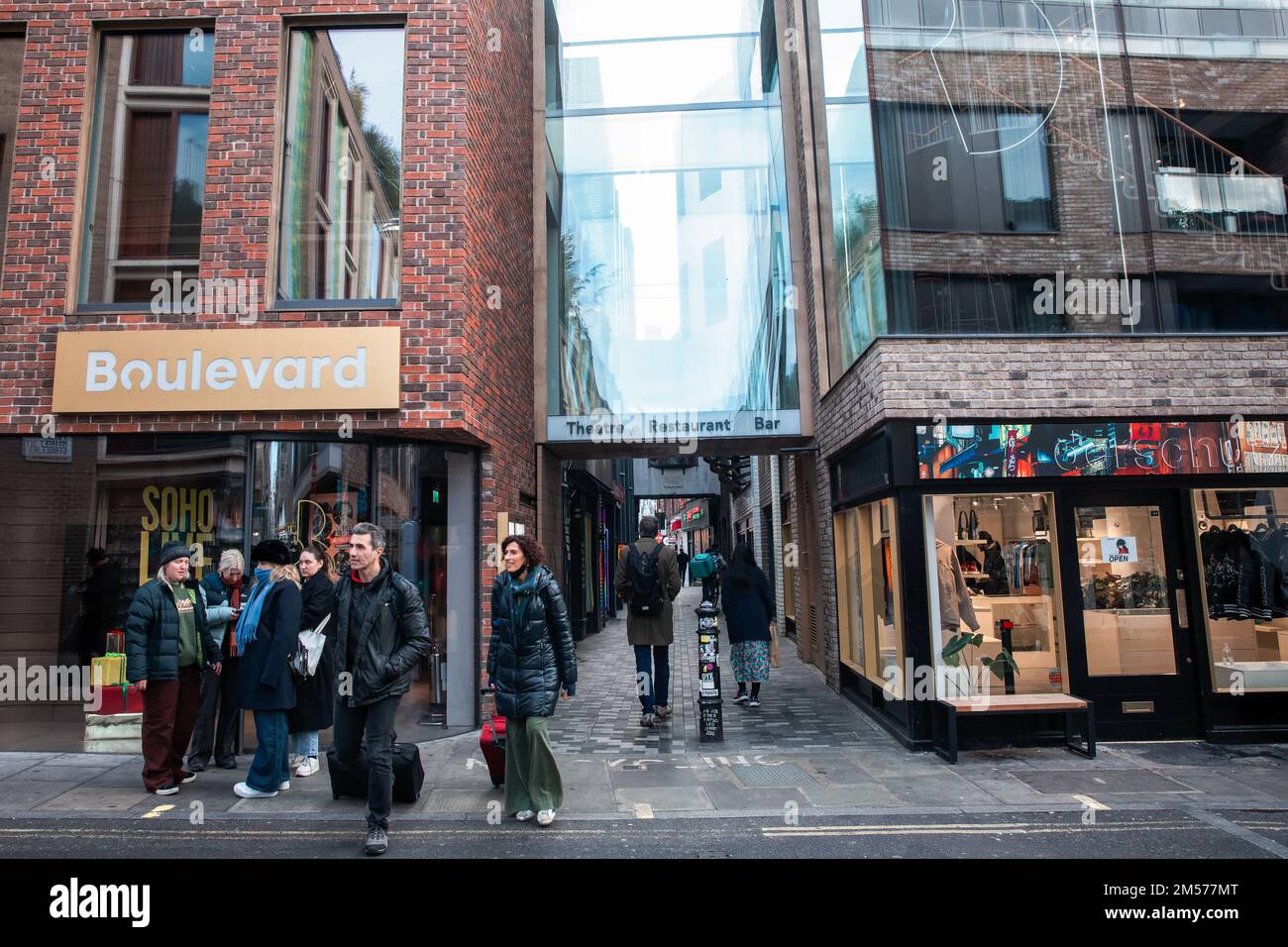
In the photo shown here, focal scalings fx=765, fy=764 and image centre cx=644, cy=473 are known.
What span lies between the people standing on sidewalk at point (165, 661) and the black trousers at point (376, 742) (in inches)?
65.0

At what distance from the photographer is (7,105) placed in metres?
7.71

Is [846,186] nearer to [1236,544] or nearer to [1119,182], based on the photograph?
[1119,182]

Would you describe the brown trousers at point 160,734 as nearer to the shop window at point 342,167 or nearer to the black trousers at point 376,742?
the black trousers at point 376,742

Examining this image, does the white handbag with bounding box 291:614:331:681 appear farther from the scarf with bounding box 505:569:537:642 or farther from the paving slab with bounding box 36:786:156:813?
the scarf with bounding box 505:569:537:642

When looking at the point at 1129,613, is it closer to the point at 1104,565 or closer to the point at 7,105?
the point at 1104,565

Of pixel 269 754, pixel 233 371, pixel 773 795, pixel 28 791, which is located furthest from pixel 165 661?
pixel 773 795

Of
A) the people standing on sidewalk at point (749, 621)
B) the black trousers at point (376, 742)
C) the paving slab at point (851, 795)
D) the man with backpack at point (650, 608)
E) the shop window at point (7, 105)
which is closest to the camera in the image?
the black trousers at point (376, 742)

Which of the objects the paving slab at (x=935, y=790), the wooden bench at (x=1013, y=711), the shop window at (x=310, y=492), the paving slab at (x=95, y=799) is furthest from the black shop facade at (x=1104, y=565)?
the paving slab at (x=95, y=799)

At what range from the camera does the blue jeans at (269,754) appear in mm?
5730

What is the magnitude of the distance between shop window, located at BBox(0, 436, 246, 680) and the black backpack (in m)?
4.10

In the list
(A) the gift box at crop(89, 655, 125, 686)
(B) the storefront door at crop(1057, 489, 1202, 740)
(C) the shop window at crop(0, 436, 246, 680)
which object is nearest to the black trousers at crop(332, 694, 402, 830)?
(C) the shop window at crop(0, 436, 246, 680)

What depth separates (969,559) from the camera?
23.9 feet

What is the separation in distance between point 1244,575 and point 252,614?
8.85 meters

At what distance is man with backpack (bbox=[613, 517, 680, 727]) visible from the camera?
8.02 meters
